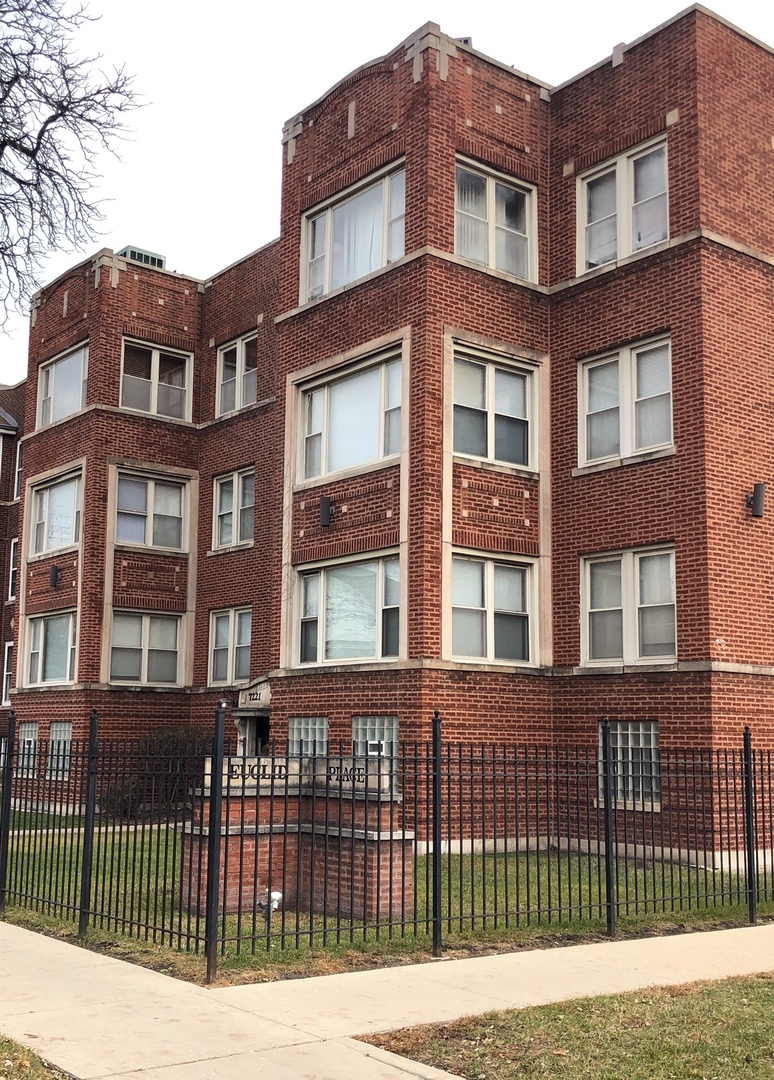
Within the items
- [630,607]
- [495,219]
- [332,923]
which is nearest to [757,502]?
[630,607]

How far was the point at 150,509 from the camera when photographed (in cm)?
2702

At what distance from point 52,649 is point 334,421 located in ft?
36.3

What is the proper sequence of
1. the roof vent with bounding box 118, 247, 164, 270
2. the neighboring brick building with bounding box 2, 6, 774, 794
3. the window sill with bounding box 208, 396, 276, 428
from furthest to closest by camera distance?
1. the roof vent with bounding box 118, 247, 164, 270
2. the window sill with bounding box 208, 396, 276, 428
3. the neighboring brick building with bounding box 2, 6, 774, 794

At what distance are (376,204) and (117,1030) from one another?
1511 cm

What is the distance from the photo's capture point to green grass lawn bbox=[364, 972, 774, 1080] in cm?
643

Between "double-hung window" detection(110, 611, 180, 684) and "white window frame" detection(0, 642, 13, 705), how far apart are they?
8.86m

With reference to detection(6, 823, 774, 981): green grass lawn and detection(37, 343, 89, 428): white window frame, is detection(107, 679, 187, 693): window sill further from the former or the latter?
detection(6, 823, 774, 981): green grass lawn

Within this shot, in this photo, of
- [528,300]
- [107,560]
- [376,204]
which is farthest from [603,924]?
[107,560]

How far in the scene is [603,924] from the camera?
11.1 metres

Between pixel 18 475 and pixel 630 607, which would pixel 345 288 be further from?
pixel 18 475

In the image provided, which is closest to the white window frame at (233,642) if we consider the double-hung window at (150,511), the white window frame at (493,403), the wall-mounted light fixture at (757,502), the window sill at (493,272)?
the double-hung window at (150,511)

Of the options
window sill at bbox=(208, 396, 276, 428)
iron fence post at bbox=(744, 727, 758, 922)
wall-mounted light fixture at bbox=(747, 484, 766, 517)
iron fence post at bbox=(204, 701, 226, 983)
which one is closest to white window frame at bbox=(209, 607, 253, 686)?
window sill at bbox=(208, 396, 276, 428)

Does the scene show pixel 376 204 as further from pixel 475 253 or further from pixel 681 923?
pixel 681 923

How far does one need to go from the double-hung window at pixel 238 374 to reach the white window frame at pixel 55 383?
305 centimetres
